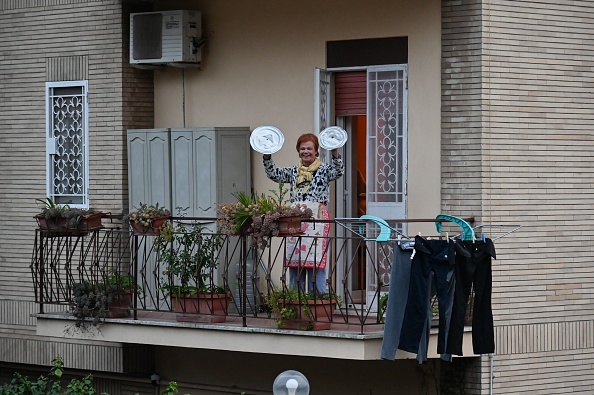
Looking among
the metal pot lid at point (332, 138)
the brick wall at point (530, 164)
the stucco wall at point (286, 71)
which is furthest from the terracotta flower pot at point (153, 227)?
the brick wall at point (530, 164)

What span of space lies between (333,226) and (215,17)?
2.94 m

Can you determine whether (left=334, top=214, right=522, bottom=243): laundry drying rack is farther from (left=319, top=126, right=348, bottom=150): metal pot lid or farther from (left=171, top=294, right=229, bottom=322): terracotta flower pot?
(left=171, top=294, right=229, bottom=322): terracotta flower pot

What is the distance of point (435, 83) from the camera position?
13930 millimetres

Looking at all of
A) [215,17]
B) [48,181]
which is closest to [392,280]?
[215,17]

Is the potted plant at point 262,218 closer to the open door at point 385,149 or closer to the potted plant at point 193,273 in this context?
the potted plant at point 193,273

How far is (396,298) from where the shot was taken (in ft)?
41.0

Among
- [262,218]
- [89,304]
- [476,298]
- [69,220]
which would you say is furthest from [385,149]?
[89,304]

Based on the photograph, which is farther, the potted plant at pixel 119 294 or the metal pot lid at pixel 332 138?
the potted plant at pixel 119 294

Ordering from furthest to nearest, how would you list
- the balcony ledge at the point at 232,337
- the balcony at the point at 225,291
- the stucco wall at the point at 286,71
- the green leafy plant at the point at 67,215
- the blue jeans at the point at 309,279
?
1. the green leafy plant at the point at 67,215
2. the stucco wall at the point at 286,71
3. the blue jeans at the point at 309,279
4. the balcony at the point at 225,291
5. the balcony ledge at the point at 232,337

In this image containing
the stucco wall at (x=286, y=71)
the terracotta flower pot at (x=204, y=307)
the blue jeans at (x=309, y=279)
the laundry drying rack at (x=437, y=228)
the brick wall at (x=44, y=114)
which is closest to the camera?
the laundry drying rack at (x=437, y=228)

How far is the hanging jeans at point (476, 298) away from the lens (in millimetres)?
12656

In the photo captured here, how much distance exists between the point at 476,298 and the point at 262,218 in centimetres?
223

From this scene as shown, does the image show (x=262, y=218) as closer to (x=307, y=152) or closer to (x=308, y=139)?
(x=307, y=152)

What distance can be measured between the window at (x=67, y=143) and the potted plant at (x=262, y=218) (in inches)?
136
